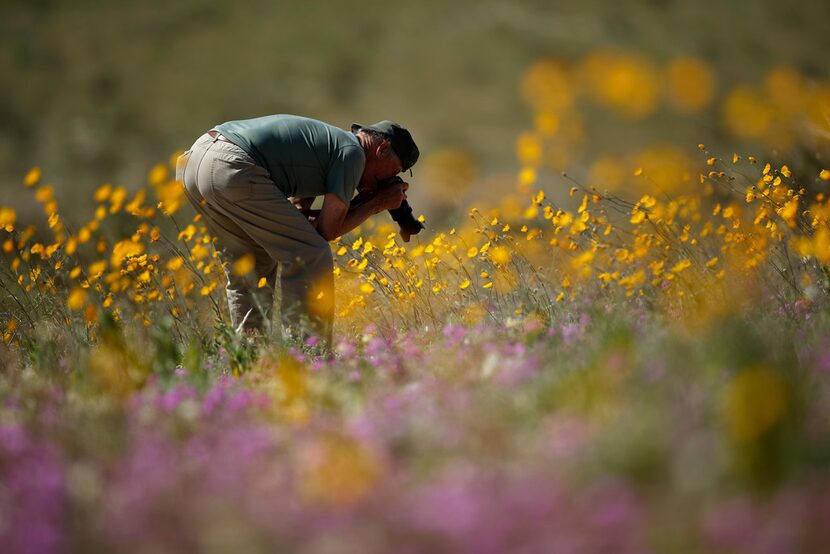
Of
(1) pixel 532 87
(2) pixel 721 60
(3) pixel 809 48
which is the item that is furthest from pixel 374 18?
(1) pixel 532 87

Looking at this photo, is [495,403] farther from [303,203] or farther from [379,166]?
[303,203]

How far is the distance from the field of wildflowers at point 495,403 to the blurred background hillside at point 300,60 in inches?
680

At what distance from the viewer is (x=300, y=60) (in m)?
39.8

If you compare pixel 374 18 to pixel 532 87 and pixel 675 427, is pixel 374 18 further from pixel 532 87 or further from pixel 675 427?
pixel 675 427

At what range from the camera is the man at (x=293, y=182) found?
3898mm

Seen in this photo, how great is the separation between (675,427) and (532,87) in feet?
10.2

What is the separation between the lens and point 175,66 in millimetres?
36969

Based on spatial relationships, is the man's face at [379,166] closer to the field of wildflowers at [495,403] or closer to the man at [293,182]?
the man at [293,182]

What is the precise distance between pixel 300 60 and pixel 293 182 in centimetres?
3733

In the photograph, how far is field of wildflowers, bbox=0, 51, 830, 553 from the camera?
5.18 feet

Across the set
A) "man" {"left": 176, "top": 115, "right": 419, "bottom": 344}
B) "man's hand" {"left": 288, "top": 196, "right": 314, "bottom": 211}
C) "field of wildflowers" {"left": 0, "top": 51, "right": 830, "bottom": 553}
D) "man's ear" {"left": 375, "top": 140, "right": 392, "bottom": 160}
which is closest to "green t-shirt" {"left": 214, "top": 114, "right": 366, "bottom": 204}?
"man" {"left": 176, "top": 115, "right": 419, "bottom": 344}

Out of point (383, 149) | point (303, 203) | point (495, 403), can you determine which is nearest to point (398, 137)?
point (383, 149)

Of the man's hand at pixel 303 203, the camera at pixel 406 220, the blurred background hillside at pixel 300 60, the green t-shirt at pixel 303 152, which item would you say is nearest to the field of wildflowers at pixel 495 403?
the camera at pixel 406 220

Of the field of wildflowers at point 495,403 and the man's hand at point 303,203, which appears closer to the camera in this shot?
the field of wildflowers at point 495,403
